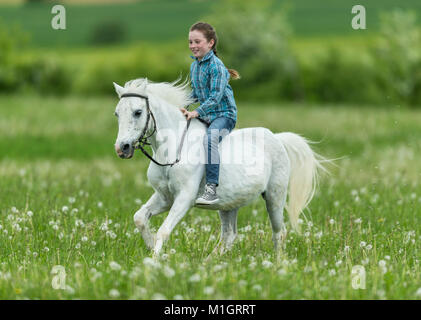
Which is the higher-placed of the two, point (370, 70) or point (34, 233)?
point (370, 70)

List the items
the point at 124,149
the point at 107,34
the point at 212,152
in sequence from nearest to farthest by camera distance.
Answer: the point at 124,149 < the point at 212,152 < the point at 107,34

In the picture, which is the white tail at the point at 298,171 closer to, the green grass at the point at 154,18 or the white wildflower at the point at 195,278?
the white wildflower at the point at 195,278

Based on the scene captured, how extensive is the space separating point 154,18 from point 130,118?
3560 inches

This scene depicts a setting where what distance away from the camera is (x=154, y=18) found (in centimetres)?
9475

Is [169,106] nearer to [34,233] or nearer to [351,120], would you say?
[34,233]

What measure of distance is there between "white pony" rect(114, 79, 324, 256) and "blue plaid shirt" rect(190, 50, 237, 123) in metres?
0.17

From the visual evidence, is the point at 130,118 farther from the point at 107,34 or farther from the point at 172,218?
the point at 107,34

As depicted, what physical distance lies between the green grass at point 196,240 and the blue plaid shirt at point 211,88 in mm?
1741

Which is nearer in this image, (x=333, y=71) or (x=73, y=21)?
(x=333, y=71)

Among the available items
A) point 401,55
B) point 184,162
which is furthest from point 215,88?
point 401,55

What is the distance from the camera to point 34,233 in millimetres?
8930
